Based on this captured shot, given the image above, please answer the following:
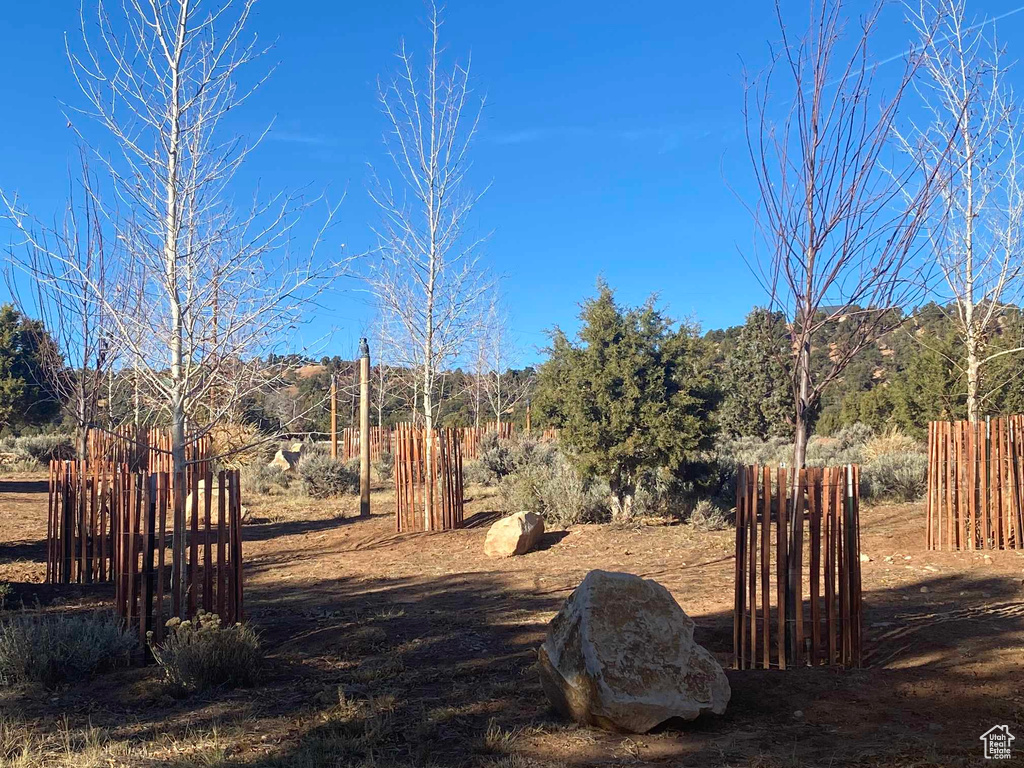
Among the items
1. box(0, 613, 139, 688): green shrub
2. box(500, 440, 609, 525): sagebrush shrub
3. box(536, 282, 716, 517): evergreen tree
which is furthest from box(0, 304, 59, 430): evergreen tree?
box(0, 613, 139, 688): green shrub

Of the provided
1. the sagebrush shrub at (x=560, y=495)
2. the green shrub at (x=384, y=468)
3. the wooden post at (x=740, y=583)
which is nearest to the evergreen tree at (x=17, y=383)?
the green shrub at (x=384, y=468)

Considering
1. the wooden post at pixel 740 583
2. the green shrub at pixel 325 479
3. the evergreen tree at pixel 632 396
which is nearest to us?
the wooden post at pixel 740 583

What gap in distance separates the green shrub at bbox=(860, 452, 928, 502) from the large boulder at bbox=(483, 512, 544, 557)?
6512 mm

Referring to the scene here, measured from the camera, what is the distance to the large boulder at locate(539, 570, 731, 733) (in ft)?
13.2

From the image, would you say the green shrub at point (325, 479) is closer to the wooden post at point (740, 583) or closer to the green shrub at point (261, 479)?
the green shrub at point (261, 479)

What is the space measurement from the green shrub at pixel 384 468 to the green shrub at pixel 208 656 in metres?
16.7

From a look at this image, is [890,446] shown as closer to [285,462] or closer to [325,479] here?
[325,479]

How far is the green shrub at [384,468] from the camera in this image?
22341mm

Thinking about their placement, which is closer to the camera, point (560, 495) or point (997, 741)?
point (997, 741)

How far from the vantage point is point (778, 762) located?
3.54m

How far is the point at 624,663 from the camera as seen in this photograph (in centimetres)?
411

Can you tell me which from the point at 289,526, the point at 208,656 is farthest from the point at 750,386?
the point at 208,656

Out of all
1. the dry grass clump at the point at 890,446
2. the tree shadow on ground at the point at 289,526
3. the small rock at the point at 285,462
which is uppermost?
the dry grass clump at the point at 890,446

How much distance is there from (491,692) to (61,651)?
2.82 m
